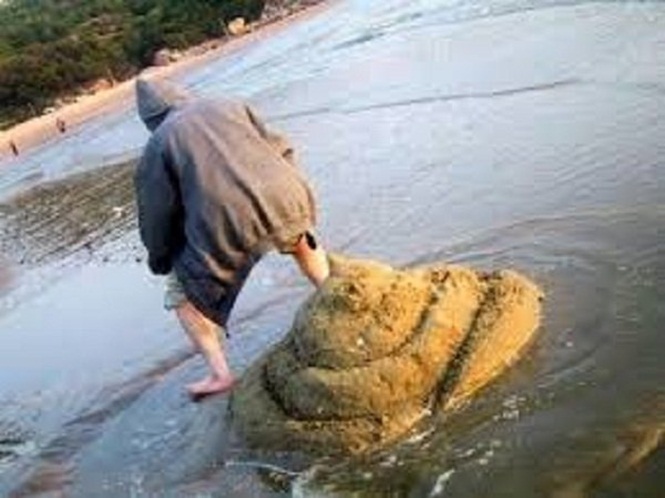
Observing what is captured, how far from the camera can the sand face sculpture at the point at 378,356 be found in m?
5.14

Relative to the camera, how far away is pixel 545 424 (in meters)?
4.71

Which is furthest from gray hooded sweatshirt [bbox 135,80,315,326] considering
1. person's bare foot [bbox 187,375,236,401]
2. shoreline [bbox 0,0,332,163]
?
shoreline [bbox 0,0,332,163]

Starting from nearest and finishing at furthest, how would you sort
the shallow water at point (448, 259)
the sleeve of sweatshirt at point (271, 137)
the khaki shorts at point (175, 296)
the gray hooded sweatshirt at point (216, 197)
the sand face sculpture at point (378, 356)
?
the shallow water at point (448, 259) → the sand face sculpture at point (378, 356) → the gray hooded sweatshirt at point (216, 197) → the sleeve of sweatshirt at point (271, 137) → the khaki shorts at point (175, 296)

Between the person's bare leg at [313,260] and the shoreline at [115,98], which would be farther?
the shoreline at [115,98]

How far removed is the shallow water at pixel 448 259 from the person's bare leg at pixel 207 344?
0.14m

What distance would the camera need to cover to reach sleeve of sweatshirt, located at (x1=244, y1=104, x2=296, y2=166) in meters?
6.10

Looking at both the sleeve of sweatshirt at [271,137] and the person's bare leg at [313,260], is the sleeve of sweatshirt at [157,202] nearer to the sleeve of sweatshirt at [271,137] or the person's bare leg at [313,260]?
the sleeve of sweatshirt at [271,137]

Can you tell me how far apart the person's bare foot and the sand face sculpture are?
1.73 feet

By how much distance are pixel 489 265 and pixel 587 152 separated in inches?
95.7

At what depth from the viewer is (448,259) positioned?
7422mm

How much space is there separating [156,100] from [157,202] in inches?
23.3

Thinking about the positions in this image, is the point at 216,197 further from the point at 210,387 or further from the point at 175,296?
the point at 210,387

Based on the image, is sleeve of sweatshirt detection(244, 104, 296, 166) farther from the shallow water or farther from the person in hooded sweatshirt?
the shallow water

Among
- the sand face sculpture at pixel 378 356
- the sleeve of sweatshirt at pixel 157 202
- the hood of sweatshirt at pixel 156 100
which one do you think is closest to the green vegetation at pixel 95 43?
the hood of sweatshirt at pixel 156 100
